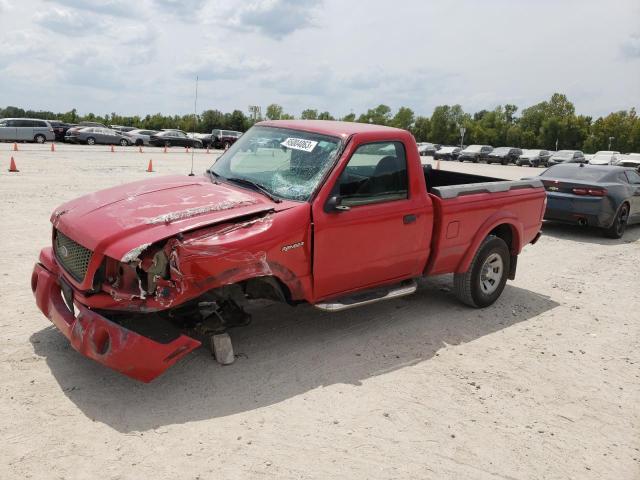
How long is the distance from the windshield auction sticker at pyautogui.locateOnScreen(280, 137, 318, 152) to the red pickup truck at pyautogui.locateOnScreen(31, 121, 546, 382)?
0.01 meters

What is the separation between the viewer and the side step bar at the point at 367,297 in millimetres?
4723

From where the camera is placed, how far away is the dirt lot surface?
341 cm

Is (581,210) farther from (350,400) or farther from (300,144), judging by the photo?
(350,400)

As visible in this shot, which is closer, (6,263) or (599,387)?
(599,387)

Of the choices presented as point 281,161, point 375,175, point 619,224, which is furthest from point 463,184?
point 619,224

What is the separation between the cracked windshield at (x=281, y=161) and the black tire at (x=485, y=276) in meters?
2.25

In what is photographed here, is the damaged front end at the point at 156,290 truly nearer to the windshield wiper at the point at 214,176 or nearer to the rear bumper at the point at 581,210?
the windshield wiper at the point at 214,176

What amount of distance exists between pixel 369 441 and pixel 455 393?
1.05m

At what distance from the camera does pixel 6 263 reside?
6715 mm

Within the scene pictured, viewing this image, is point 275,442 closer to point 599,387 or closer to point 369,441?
point 369,441

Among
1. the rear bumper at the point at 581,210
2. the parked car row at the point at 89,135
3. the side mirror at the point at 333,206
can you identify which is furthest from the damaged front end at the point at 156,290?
the parked car row at the point at 89,135

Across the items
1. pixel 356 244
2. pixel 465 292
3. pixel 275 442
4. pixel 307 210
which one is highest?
pixel 307 210

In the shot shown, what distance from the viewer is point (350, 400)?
4.16m

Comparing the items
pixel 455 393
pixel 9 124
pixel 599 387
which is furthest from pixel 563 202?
pixel 9 124
